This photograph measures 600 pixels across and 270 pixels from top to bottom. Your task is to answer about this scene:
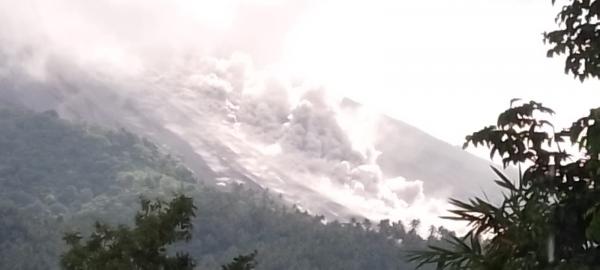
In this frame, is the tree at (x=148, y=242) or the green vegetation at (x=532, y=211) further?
the tree at (x=148, y=242)

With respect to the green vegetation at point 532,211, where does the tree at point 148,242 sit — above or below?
above

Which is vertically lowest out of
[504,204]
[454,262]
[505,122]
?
[454,262]

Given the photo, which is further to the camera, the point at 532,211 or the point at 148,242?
the point at 148,242

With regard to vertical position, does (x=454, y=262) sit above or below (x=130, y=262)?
below

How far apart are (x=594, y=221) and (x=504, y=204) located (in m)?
1.13

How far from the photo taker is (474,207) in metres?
6.95

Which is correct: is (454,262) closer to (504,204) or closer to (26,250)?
(504,204)

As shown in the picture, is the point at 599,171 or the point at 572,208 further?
the point at 572,208

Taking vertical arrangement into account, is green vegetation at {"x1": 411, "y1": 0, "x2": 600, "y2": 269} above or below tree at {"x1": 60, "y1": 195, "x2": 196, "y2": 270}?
below

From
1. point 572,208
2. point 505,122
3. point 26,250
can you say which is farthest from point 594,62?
point 26,250

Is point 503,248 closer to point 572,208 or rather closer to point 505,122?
point 572,208

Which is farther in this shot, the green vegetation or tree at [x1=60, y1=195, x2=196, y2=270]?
tree at [x1=60, y1=195, x2=196, y2=270]

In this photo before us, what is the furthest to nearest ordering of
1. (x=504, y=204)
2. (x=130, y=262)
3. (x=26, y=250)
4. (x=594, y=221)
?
(x=26, y=250) → (x=130, y=262) → (x=504, y=204) → (x=594, y=221)

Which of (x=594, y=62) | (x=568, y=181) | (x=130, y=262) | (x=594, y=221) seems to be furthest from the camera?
(x=130, y=262)
